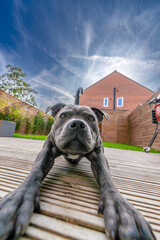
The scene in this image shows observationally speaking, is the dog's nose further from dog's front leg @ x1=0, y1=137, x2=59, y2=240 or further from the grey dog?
dog's front leg @ x1=0, y1=137, x2=59, y2=240

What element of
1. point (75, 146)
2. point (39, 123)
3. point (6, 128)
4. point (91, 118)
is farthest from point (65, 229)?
point (39, 123)

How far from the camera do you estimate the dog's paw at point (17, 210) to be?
1.48ft

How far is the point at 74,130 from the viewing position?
3.44ft

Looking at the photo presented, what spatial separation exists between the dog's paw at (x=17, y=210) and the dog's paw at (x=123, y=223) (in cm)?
38

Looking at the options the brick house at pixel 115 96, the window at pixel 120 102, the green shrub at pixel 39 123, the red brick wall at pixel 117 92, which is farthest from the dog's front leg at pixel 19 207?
the window at pixel 120 102

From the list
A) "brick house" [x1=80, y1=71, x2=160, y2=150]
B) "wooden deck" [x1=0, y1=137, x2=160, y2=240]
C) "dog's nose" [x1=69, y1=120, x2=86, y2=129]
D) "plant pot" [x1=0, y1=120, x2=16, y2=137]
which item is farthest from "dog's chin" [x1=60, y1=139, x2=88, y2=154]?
"brick house" [x1=80, y1=71, x2=160, y2=150]

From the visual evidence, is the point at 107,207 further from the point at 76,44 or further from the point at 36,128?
the point at 76,44

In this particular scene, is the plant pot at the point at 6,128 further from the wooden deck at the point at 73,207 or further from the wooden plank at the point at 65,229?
the wooden plank at the point at 65,229

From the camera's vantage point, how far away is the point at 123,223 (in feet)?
1.69

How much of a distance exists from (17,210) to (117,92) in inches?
675

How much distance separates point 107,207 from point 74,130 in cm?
63

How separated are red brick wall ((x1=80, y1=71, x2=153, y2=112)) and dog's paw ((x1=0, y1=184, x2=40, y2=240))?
51.9 feet

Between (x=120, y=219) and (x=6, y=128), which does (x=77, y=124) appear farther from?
(x=6, y=128)

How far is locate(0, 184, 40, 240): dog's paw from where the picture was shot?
Answer: 1.48 feet
